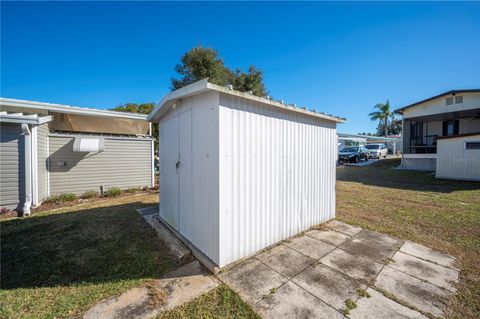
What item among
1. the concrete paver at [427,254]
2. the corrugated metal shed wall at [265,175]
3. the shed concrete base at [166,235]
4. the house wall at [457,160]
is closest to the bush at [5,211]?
the shed concrete base at [166,235]

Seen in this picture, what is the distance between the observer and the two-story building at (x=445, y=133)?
10039 mm

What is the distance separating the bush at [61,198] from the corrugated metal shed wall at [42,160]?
0.18 meters

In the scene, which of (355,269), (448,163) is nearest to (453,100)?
(448,163)

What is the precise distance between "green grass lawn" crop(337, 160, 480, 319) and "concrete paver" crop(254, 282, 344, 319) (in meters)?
1.26

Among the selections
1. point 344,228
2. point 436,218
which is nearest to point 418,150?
point 436,218

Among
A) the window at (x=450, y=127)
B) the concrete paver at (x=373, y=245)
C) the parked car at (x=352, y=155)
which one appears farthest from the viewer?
the parked car at (x=352, y=155)

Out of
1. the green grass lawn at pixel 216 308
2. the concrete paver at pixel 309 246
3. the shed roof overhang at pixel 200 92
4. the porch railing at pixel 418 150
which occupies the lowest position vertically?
the green grass lawn at pixel 216 308

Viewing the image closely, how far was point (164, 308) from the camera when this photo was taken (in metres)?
2.12

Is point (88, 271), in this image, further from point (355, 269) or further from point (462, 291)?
point (462, 291)

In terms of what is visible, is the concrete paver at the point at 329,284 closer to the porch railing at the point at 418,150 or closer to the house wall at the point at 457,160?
the house wall at the point at 457,160

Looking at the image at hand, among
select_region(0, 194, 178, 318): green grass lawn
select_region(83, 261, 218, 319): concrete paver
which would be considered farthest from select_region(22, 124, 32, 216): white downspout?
select_region(83, 261, 218, 319): concrete paver

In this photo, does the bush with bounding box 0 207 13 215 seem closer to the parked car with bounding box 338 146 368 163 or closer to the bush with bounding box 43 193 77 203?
the bush with bounding box 43 193 77 203

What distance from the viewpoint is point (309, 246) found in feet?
11.5

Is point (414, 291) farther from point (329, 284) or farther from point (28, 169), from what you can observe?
point (28, 169)
